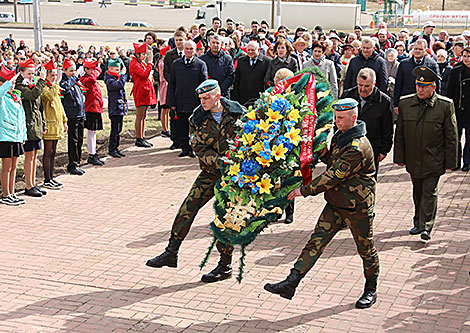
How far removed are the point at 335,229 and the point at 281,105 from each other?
1.31m

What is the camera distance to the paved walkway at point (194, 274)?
647cm

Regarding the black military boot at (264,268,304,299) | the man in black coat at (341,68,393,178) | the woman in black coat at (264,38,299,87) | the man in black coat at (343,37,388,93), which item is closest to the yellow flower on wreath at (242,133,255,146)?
the black military boot at (264,268,304,299)

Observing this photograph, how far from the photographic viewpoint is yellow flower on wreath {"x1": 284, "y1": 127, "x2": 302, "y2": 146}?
248 inches

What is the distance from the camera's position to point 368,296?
22.2 ft

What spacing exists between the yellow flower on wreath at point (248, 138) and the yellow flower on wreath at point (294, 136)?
32 cm

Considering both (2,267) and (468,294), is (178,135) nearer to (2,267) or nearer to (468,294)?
(2,267)

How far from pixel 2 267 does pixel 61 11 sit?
212ft

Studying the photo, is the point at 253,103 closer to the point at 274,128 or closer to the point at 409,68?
the point at 409,68

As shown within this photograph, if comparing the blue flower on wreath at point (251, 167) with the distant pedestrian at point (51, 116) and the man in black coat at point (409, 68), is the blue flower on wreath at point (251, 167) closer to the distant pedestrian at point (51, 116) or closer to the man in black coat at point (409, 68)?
the distant pedestrian at point (51, 116)

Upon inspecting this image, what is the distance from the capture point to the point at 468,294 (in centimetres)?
703

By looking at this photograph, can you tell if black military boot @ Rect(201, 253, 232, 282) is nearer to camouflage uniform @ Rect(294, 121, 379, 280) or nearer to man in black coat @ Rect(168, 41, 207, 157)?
camouflage uniform @ Rect(294, 121, 379, 280)

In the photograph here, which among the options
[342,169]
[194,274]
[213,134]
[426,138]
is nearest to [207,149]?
[213,134]

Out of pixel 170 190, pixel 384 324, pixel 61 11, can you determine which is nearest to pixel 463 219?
pixel 384 324

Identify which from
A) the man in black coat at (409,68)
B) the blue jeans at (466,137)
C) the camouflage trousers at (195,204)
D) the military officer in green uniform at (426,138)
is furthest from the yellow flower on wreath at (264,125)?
the blue jeans at (466,137)
